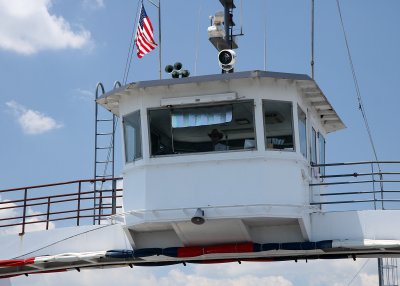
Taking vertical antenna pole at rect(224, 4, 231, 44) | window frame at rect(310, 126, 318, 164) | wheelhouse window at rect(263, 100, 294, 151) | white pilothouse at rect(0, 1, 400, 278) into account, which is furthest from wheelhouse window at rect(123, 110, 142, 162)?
window frame at rect(310, 126, 318, 164)

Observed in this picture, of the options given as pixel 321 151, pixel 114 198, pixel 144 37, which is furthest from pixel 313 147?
pixel 144 37

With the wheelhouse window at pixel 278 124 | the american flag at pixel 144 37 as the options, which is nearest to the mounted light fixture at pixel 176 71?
the wheelhouse window at pixel 278 124

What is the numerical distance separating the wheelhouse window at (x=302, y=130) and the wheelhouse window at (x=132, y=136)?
3.62m

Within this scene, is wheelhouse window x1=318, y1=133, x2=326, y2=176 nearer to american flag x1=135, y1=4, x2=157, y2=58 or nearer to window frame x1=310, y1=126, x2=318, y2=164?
window frame x1=310, y1=126, x2=318, y2=164

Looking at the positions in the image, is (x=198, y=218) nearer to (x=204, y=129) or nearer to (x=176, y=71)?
(x=204, y=129)

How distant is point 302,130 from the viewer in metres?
18.8

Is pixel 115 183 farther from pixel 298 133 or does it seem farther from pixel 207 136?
pixel 298 133

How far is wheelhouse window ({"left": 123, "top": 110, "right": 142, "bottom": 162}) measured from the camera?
18.6 m

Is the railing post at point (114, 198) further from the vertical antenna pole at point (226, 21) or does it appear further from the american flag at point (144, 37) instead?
the vertical antenna pole at point (226, 21)

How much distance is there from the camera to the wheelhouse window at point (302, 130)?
1853 centimetres

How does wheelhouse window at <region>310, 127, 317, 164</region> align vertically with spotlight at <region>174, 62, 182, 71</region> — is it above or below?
below

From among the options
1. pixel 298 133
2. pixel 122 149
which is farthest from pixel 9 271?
pixel 298 133

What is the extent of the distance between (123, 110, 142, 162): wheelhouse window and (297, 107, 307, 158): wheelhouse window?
11.9 ft

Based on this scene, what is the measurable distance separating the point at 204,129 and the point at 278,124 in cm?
164
